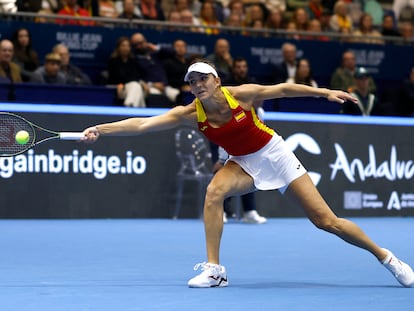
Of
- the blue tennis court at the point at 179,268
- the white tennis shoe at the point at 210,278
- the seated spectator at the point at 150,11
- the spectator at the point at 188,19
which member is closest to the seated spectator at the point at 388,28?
the spectator at the point at 188,19

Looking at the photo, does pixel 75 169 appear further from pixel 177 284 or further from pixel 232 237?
Result: pixel 177 284

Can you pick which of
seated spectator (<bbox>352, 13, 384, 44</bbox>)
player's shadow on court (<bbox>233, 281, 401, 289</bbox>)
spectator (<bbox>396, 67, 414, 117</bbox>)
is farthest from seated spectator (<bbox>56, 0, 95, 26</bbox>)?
player's shadow on court (<bbox>233, 281, 401, 289</bbox>)

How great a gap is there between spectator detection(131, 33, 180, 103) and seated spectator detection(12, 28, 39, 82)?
1.73 meters

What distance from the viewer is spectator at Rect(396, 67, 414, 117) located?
61.8 ft

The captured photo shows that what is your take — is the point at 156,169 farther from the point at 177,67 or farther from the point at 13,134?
the point at 13,134

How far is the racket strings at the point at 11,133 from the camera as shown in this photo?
8102 millimetres

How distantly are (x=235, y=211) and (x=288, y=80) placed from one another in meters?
2.86

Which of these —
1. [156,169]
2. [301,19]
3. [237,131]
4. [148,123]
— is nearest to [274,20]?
[301,19]

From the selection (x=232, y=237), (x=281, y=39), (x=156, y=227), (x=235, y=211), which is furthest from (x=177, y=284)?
(x=281, y=39)

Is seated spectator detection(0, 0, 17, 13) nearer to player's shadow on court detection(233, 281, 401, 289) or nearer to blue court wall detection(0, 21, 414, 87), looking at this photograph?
blue court wall detection(0, 21, 414, 87)

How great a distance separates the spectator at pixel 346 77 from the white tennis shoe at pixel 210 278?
11051mm

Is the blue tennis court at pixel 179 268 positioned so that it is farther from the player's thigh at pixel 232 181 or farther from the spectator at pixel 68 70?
the spectator at pixel 68 70

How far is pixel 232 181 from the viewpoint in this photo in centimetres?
807

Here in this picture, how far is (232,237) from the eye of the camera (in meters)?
12.6
